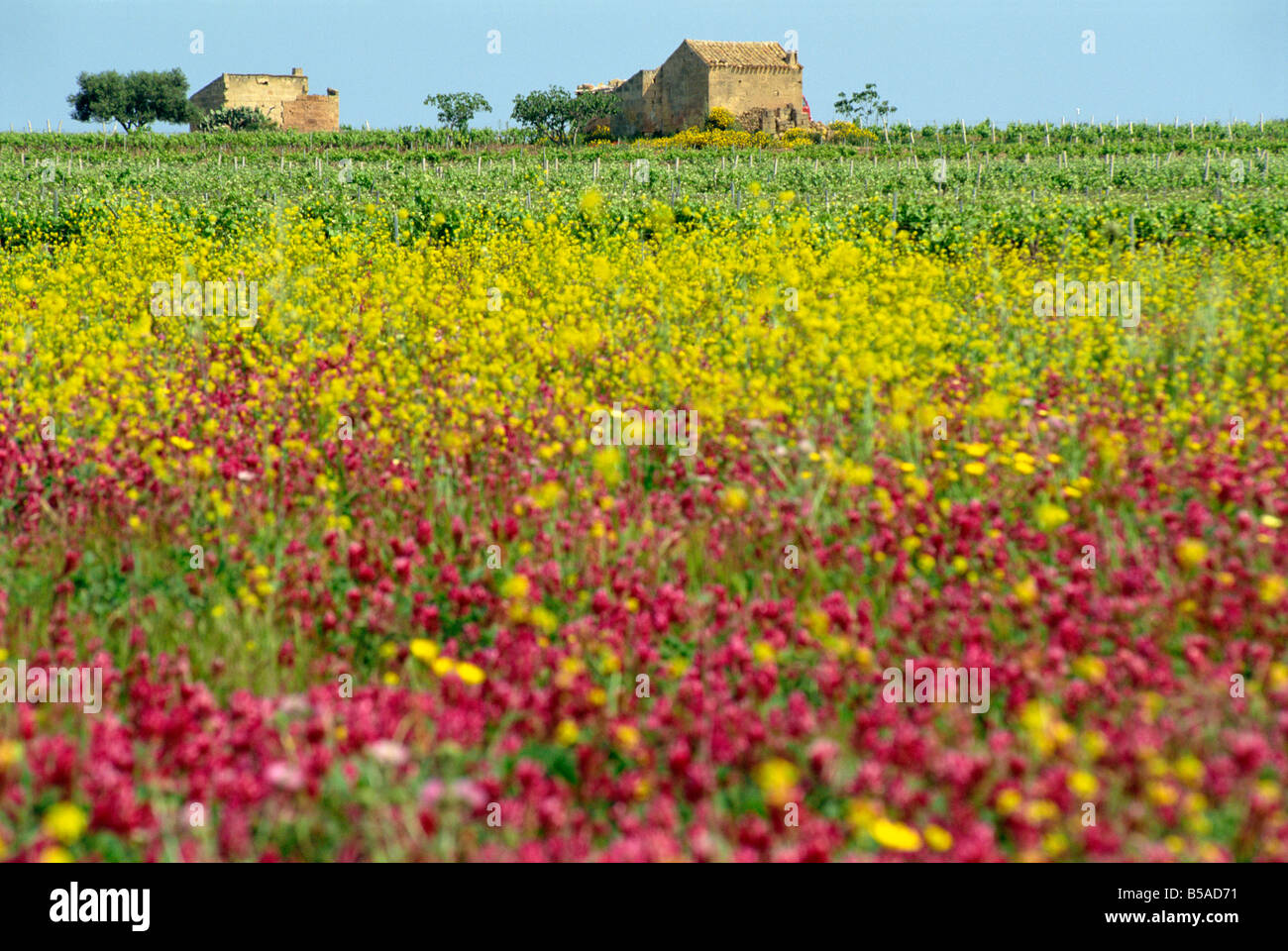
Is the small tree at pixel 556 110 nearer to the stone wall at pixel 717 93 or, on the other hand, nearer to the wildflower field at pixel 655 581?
the stone wall at pixel 717 93

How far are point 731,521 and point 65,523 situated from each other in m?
3.69

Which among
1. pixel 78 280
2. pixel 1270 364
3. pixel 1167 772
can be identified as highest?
pixel 78 280

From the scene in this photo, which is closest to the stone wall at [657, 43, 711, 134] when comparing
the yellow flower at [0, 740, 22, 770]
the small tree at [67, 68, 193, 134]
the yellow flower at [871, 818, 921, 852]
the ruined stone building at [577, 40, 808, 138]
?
the ruined stone building at [577, 40, 808, 138]

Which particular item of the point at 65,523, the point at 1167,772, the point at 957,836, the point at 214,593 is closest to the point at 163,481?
the point at 65,523

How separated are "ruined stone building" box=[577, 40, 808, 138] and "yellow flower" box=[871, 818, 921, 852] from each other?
7197 cm

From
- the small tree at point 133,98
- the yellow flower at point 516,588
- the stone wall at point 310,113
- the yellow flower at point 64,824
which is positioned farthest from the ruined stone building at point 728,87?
the yellow flower at point 64,824

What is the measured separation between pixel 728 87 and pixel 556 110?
639 inches

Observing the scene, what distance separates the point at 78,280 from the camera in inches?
477

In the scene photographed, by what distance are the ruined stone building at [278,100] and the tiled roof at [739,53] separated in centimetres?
3817

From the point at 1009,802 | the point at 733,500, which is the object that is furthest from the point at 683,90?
the point at 1009,802

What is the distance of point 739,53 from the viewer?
70.7m

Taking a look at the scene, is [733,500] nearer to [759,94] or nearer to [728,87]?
[728,87]
